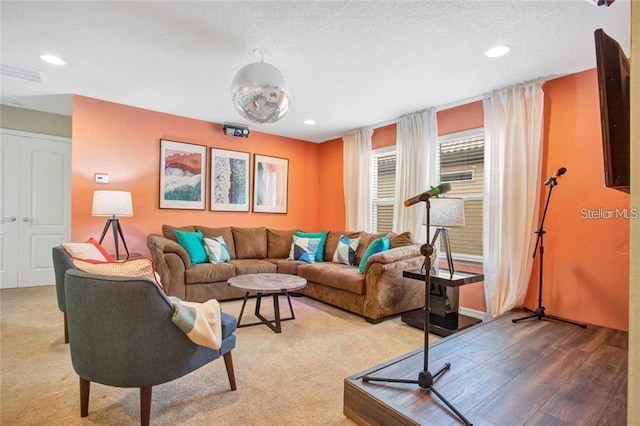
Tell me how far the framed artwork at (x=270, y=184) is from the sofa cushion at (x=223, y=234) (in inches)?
28.0

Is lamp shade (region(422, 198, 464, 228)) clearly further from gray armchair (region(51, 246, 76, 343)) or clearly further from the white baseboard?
gray armchair (region(51, 246, 76, 343))

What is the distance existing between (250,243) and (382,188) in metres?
2.16

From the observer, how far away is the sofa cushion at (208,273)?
362cm

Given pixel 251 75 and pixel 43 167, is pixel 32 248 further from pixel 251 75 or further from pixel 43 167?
pixel 251 75

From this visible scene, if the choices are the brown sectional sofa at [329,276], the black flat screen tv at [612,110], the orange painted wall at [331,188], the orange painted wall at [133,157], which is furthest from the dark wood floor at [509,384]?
the orange painted wall at [133,157]

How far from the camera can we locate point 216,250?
4066 millimetres

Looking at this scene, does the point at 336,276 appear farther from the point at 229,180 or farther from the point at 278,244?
the point at 229,180

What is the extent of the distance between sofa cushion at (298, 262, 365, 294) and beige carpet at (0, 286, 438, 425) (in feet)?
1.21

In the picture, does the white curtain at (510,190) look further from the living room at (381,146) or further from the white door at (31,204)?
the white door at (31,204)

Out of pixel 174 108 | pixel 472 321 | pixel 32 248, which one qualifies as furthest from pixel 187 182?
pixel 472 321

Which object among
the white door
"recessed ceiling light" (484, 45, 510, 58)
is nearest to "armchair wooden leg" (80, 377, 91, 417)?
"recessed ceiling light" (484, 45, 510, 58)

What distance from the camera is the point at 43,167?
4527 mm

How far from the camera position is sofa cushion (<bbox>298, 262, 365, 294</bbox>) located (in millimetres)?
3346

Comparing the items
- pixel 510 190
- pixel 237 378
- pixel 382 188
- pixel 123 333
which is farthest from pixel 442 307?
pixel 123 333
